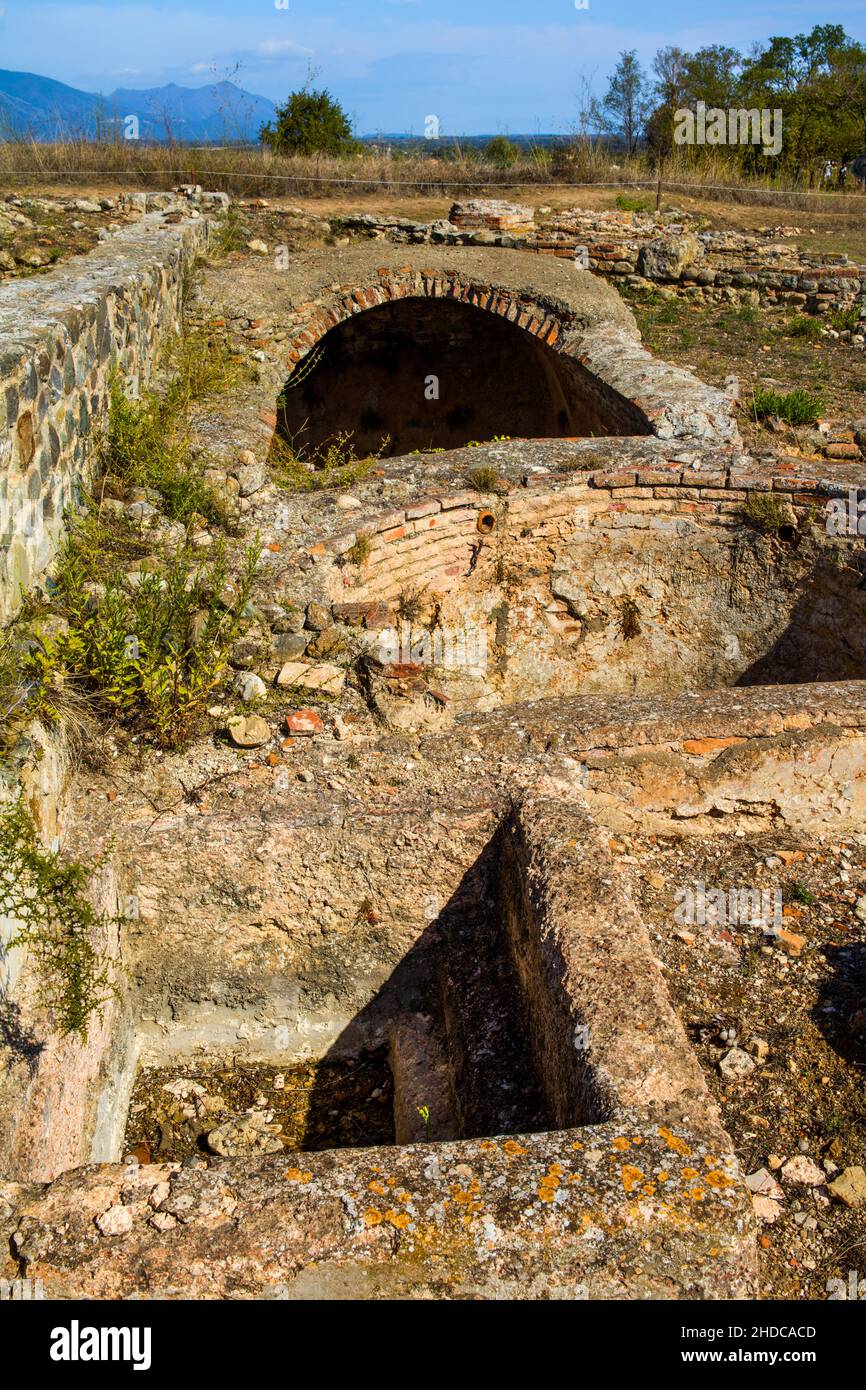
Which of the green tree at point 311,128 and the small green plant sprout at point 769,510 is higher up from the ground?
the green tree at point 311,128

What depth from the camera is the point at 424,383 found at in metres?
10.7

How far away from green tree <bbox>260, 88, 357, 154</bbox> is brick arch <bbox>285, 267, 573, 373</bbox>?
8.16 metres

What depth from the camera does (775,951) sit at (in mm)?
3248

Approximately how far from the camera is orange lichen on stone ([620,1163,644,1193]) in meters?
2.09

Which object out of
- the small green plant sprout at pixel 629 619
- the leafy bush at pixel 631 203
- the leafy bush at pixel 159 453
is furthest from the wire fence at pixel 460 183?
the small green plant sprout at pixel 629 619

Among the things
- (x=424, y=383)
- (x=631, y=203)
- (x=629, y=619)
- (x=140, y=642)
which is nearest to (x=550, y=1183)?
(x=140, y=642)

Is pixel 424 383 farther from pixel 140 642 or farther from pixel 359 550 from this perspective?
pixel 140 642

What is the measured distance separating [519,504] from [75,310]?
2.44m

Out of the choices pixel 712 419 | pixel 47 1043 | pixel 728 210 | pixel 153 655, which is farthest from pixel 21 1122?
pixel 728 210

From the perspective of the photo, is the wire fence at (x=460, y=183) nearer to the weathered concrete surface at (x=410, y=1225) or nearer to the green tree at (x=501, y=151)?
the green tree at (x=501, y=151)

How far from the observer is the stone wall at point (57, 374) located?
11.7 feet

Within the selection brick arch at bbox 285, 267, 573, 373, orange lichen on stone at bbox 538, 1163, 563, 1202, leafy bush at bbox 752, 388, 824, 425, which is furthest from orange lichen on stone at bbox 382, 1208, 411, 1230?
brick arch at bbox 285, 267, 573, 373

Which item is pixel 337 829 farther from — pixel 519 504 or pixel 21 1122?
pixel 519 504

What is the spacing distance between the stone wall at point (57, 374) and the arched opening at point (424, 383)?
3.48 m
